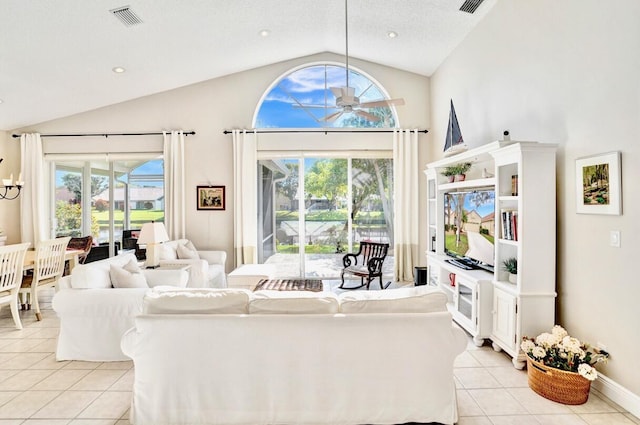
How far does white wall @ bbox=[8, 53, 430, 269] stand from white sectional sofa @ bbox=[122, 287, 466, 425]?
4.31 m

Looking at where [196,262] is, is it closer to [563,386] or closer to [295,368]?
[295,368]

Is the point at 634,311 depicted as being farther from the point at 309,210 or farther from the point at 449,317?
the point at 309,210

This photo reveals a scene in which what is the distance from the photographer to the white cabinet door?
10.0ft

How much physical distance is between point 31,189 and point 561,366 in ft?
25.4

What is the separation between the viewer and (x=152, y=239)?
4242mm

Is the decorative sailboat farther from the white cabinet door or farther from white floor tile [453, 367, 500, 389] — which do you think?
white floor tile [453, 367, 500, 389]

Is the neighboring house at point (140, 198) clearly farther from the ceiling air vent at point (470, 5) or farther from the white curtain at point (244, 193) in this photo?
the ceiling air vent at point (470, 5)

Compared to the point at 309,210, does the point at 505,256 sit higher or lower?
lower

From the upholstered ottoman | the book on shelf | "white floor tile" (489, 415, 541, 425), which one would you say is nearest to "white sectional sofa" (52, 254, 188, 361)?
the upholstered ottoman

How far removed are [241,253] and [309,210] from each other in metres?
1.40

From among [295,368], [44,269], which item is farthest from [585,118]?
[44,269]

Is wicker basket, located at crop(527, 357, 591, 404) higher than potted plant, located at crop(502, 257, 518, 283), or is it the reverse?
potted plant, located at crop(502, 257, 518, 283)

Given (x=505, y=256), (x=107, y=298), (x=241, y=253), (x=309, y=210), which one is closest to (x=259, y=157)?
(x=309, y=210)

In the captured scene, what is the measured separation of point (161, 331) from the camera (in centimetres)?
214
